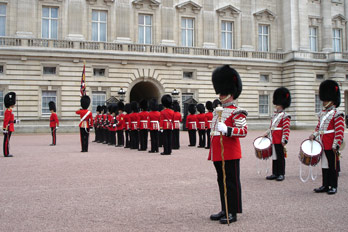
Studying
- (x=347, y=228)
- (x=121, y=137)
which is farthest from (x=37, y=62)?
(x=347, y=228)

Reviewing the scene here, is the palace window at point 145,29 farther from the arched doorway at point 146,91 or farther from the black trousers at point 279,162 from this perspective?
the black trousers at point 279,162

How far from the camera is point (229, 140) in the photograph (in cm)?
471

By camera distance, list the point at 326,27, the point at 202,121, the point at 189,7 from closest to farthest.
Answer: the point at 202,121 → the point at 189,7 → the point at 326,27

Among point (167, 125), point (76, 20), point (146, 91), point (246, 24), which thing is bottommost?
point (167, 125)

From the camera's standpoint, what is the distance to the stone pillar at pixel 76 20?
25.0m

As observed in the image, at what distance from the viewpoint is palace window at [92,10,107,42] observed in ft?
85.2

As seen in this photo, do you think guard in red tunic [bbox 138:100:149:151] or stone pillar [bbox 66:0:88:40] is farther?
stone pillar [bbox 66:0:88:40]

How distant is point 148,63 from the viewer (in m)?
26.3

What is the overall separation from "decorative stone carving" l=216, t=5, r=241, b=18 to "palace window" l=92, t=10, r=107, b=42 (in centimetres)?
860

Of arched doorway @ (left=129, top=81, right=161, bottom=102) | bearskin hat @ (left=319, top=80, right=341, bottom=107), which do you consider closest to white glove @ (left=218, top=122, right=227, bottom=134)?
bearskin hat @ (left=319, top=80, right=341, bottom=107)

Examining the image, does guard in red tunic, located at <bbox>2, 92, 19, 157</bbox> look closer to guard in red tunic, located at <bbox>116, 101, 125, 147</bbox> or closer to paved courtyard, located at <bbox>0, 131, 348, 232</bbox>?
paved courtyard, located at <bbox>0, 131, 348, 232</bbox>

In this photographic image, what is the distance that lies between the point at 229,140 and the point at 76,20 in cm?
2261

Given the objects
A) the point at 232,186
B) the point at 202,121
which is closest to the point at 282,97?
the point at 232,186

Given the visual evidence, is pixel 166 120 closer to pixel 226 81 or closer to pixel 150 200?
pixel 150 200
